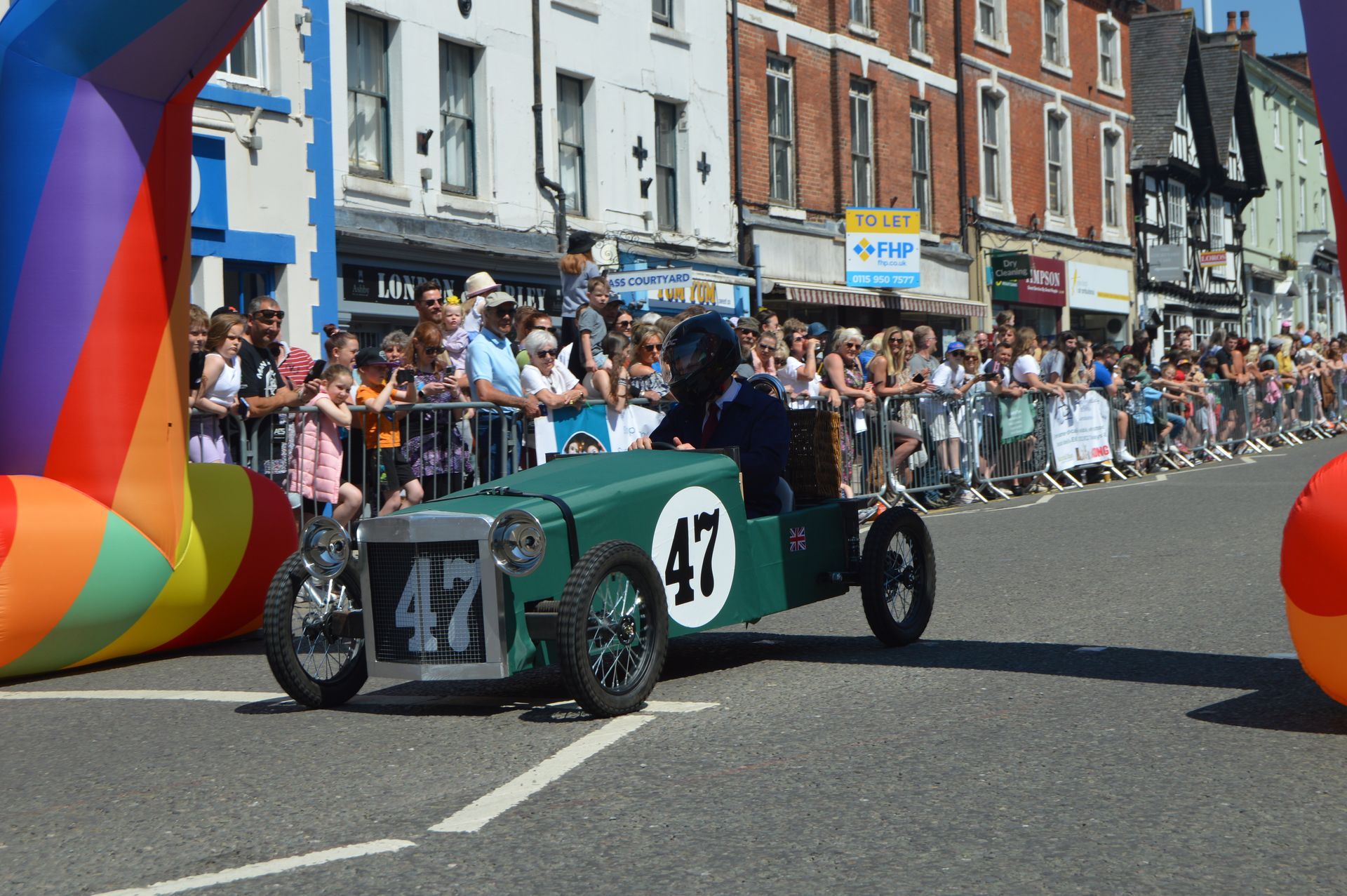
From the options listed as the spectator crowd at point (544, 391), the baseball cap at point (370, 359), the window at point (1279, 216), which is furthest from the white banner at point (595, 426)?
the window at point (1279, 216)

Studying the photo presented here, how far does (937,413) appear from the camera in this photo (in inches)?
666

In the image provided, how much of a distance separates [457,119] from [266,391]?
10552mm

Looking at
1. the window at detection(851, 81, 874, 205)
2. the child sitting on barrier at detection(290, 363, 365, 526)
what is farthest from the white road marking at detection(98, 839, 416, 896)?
the window at detection(851, 81, 874, 205)

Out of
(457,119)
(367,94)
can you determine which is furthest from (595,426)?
(457,119)

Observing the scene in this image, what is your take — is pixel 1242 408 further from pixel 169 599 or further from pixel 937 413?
pixel 169 599

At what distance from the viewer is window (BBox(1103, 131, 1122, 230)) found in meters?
39.8

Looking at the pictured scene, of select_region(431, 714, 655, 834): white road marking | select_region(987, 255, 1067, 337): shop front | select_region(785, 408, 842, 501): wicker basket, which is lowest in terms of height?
select_region(431, 714, 655, 834): white road marking

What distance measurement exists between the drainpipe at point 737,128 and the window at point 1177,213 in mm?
22258

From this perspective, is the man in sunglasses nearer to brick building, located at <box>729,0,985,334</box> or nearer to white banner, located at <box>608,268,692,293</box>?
white banner, located at <box>608,268,692,293</box>

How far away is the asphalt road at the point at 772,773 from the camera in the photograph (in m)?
4.41

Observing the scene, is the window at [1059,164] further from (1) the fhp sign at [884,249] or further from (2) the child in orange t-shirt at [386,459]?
(2) the child in orange t-shirt at [386,459]

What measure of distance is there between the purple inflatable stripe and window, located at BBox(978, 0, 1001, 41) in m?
27.5

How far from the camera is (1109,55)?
131ft

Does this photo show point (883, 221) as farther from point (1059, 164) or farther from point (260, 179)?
point (260, 179)
